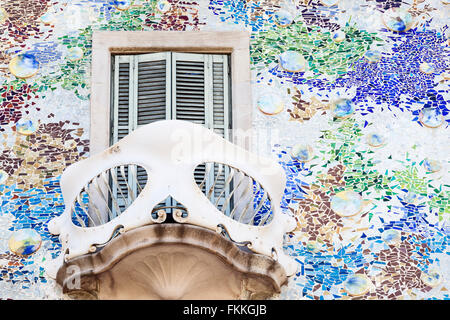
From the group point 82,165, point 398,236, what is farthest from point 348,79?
point 82,165

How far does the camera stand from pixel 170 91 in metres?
10.5

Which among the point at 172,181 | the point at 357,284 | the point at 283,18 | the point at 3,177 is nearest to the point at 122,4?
the point at 283,18

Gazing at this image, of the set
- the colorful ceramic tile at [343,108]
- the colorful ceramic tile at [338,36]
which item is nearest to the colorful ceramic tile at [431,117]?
the colorful ceramic tile at [343,108]

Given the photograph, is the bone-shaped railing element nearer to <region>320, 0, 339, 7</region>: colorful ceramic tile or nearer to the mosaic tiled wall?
the mosaic tiled wall

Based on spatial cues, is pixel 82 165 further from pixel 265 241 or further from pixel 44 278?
pixel 265 241

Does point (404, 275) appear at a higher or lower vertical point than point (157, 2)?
lower

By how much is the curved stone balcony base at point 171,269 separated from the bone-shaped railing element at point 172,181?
0.08m

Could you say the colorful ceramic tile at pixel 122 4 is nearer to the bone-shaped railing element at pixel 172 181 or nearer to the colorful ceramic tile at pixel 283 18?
the colorful ceramic tile at pixel 283 18

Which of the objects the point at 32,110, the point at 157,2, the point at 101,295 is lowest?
the point at 101,295

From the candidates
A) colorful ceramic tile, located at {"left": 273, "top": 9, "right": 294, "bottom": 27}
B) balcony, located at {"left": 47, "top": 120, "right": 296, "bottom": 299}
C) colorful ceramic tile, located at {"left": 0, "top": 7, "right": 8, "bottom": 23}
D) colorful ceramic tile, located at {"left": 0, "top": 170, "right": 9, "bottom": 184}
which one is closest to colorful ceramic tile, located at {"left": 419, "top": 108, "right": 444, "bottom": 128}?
colorful ceramic tile, located at {"left": 273, "top": 9, "right": 294, "bottom": 27}

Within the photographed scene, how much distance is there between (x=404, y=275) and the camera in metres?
9.66

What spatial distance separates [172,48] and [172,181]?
188 cm

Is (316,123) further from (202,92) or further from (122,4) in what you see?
(122,4)

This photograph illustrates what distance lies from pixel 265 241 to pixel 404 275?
1.19m
